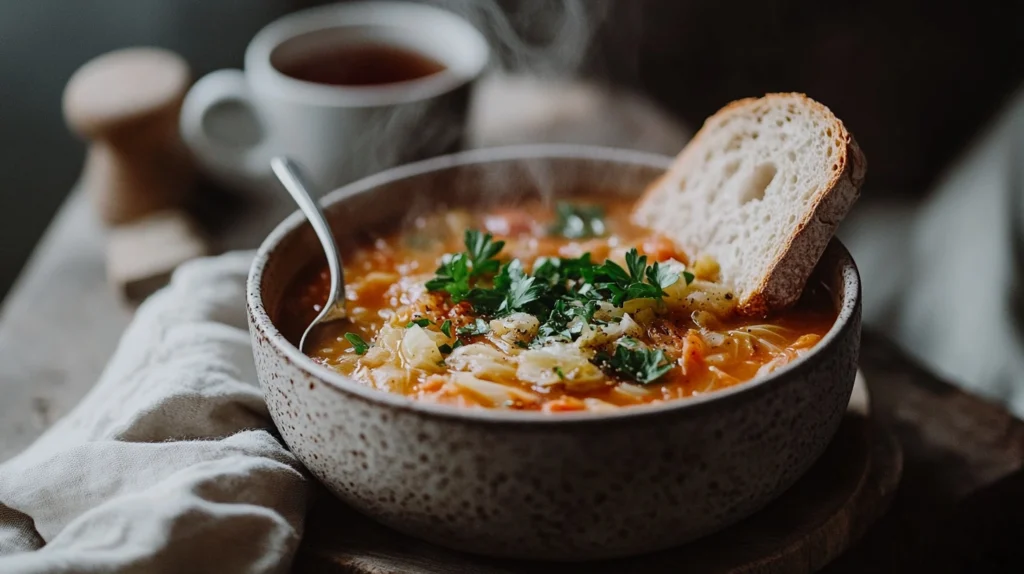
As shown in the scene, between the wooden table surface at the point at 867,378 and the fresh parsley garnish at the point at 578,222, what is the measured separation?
890 mm

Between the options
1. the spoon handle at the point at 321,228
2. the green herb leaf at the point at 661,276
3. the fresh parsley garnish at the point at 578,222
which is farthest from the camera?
the fresh parsley garnish at the point at 578,222

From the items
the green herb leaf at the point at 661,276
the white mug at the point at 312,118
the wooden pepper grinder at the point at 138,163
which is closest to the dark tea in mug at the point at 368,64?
the white mug at the point at 312,118

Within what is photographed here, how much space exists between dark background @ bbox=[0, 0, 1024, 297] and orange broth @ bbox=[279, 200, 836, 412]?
79.0 inches

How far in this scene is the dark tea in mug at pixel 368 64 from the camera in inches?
149

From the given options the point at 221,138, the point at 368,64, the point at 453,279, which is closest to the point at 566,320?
the point at 453,279

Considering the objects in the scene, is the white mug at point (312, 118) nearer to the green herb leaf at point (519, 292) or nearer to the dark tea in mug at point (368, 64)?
the dark tea in mug at point (368, 64)

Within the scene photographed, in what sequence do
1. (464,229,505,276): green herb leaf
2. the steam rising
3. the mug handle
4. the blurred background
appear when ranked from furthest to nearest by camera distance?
the steam rising, the blurred background, the mug handle, (464,229,505,276): green herb leaf

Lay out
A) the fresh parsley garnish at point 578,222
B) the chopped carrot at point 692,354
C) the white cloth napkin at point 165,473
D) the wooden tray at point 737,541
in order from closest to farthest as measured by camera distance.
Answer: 1. the white cloth napkin at point 165,473
2. the wooden tray at point 737,541
3. the chopped carrot at point 692,354
4. the fresh parsley garnish at point 578,222

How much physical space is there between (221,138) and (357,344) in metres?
1.62

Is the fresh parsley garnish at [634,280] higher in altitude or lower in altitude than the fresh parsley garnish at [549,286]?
higher

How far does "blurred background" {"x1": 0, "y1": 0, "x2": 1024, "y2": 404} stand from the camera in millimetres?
4262

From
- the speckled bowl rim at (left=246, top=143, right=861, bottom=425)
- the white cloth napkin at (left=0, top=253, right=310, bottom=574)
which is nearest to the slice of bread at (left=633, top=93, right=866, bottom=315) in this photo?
the speckled bowl rim at (left=246, top=143, right=861, bottom=425)

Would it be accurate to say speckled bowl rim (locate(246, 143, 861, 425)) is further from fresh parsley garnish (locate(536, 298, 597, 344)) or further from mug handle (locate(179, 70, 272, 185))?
mug handle (locate(179, 70, 272, 185))

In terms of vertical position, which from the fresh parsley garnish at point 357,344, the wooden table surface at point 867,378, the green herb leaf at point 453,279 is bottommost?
the wooden table surface at point 867,378
